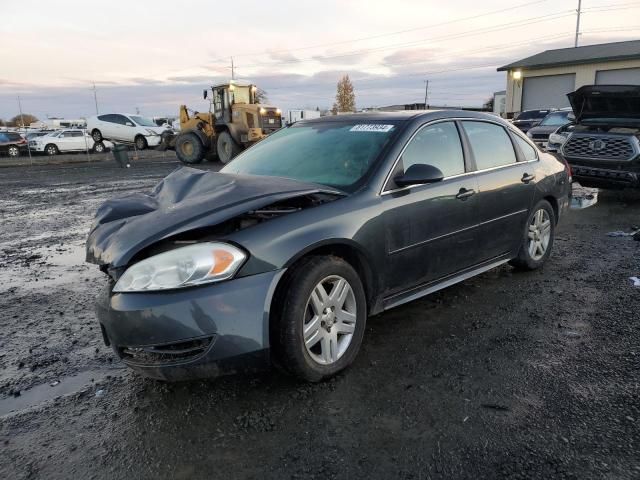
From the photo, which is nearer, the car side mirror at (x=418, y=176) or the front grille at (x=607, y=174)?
the car side mirror at (x=418, y=176)

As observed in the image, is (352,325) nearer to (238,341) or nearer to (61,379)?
(238,341)

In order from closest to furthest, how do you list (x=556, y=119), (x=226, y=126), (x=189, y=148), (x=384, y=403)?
(x=384, y=403) → (x=556, y=119) → (x=226, y=126) → (x=189, y=148)

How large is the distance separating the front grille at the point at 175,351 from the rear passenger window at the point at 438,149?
1847 mm

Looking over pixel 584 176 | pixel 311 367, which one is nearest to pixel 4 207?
pixel 311 367

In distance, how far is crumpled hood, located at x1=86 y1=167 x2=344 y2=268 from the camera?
272cm

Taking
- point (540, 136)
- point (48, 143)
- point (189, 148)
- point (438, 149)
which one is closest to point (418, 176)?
point (438, 149)

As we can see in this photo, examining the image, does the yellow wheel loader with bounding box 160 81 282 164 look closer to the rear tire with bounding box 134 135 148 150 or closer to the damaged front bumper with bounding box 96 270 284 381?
the rear tire with bounding box 134 135 148 150

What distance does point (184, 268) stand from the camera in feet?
8.45

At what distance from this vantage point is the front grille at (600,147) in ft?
27.7

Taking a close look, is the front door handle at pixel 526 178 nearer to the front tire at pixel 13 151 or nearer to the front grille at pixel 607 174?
the front grille at pixel 607 174

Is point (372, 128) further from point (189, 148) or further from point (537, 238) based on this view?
point (189, 148)

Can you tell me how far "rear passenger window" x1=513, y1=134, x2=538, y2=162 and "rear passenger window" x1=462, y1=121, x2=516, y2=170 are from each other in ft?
0.56

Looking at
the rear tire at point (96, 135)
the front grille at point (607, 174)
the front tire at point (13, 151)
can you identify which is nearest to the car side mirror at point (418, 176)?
the front grille at point (607, 174)

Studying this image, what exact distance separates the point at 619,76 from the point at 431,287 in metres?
32.6
